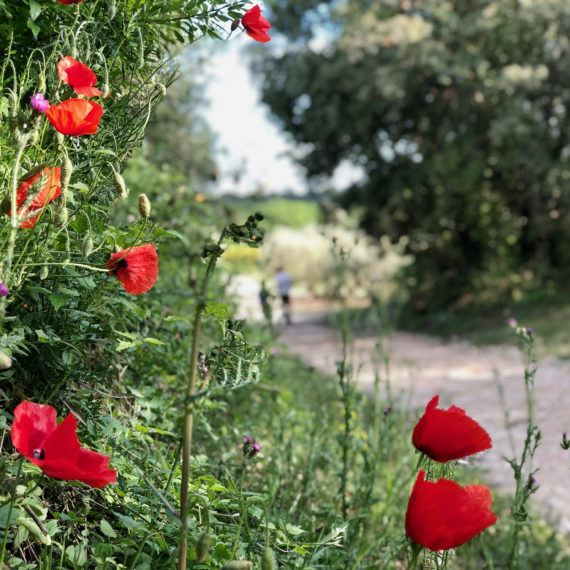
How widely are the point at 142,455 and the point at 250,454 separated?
347 mm

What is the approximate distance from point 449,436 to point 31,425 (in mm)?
656

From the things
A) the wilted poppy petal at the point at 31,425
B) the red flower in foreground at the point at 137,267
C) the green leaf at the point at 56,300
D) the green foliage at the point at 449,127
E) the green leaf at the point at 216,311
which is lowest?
the wilted poppy petal at the point at 31,425

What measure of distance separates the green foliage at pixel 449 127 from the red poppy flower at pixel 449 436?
12140 mm

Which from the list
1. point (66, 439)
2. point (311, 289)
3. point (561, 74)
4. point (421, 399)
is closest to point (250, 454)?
point (66, 439)

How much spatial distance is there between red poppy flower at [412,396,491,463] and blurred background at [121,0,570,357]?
1003cm

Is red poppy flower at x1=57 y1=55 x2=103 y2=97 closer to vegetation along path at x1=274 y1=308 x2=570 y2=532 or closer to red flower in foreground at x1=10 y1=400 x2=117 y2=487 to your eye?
red flower in foreground at x1=10 y1=400 x2=117 y2=487

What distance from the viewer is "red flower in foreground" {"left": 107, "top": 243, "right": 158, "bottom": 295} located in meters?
1.19

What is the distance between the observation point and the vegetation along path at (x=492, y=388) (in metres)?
3.92

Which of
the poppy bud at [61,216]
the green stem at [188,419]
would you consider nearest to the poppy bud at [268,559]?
the green stem at [188,419]

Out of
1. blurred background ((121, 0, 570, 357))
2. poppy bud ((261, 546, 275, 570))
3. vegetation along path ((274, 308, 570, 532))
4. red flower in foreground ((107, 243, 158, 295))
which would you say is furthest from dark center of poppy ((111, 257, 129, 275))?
blurred background ((121, 0, 570, 357))

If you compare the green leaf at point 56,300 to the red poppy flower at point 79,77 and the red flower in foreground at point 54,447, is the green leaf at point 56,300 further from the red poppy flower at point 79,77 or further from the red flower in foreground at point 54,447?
the red poppy flower at point 79,77

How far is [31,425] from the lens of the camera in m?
0.95

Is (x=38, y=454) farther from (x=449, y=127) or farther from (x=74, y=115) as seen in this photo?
(x=449, y=127)

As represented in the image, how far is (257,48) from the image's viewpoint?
15.3m
